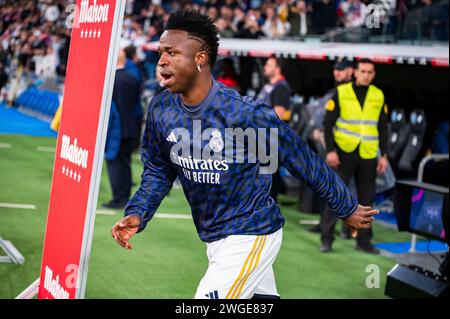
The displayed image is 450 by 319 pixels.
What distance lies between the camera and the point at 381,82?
15.0 meters

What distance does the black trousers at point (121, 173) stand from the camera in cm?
973

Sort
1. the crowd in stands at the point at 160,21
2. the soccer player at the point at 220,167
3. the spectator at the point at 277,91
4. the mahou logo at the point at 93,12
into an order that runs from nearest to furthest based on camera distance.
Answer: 1. the mahou logo at the point at 93,12
2. the soccer player at the point at 220,167
3. the spectator at the point at 277,91
4. the crowd in stands at the point at 160,21

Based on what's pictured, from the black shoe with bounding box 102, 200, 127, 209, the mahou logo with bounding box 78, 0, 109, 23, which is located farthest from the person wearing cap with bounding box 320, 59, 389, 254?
the mahou logo with bounding box 78, 0, 109, 23

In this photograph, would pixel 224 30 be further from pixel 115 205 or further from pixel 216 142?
pixel 216 142

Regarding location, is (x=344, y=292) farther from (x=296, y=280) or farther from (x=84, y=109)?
(x=84, y=109)

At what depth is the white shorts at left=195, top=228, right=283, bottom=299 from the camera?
3.81m

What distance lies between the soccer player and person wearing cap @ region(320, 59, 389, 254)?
4.22 meters

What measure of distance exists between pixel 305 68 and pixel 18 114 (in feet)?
28.0

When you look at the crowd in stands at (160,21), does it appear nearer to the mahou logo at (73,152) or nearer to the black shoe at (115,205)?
the black shoe at (115,205)

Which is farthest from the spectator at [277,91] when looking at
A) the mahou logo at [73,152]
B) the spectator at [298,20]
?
the spectator at [298,20]

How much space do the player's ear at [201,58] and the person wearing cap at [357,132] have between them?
14.6ft

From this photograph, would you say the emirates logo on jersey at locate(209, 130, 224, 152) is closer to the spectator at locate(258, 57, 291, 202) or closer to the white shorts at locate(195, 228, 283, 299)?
the white shorts at locate(195, 228, 283, 299)
